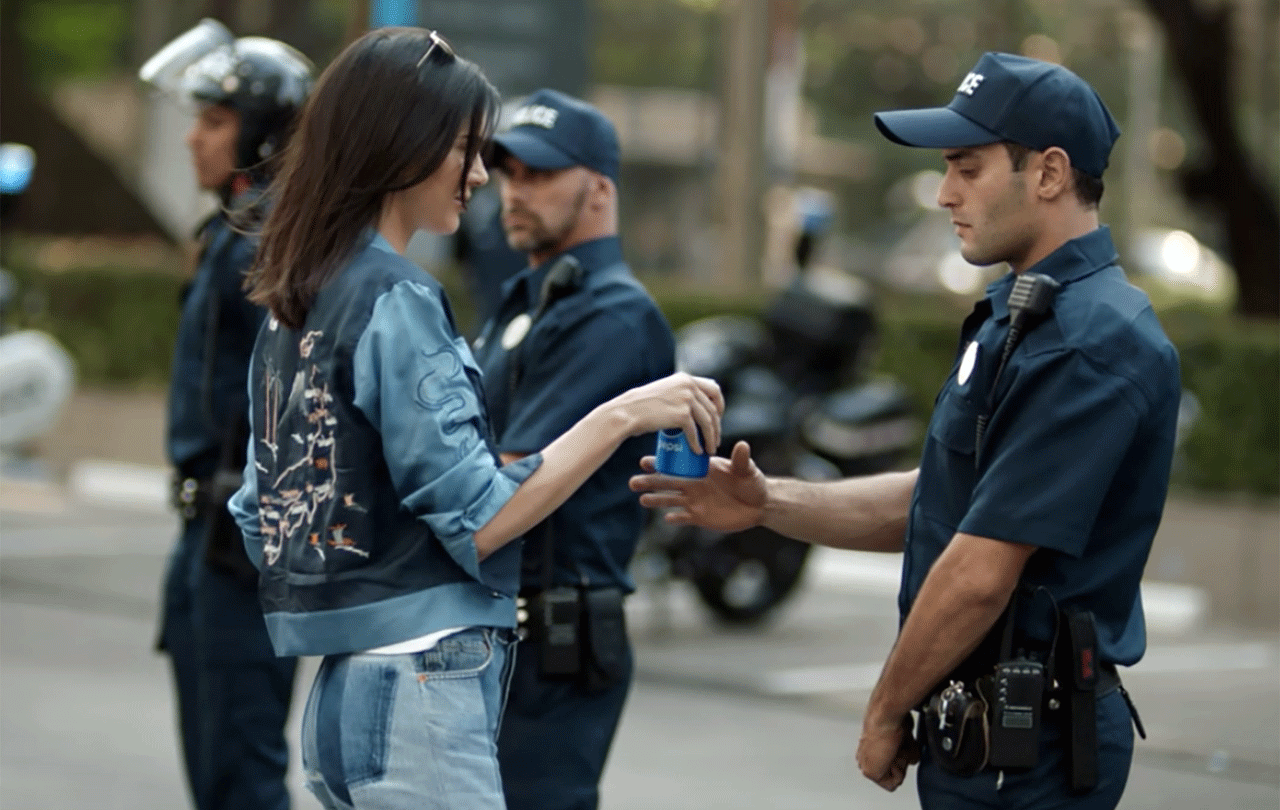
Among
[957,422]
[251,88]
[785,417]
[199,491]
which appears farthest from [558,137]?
[785,417]

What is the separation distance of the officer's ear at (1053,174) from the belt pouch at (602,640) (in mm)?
1379

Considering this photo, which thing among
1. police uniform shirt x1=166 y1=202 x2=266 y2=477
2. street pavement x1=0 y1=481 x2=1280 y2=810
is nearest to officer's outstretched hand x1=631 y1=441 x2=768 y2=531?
police uniform shirt x1=166 y1=202 x2=266 y2=477

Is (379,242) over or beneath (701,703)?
over

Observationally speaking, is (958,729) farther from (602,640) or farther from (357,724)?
(602,640)

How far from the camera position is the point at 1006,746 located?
3.29 m

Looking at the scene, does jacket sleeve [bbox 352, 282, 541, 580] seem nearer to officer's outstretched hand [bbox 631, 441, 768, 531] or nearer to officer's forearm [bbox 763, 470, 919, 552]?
officer's outstretched hand [bbox 631, 441, 768, 531]

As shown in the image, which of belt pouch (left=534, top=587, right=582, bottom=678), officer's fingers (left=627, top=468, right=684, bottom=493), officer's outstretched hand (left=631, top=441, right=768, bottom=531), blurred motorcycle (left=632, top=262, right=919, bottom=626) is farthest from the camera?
blurred motorcycle (left=632, top=262, right=919, bottom=626)

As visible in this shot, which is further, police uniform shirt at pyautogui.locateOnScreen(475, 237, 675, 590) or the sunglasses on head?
police uniform shirt at pyautogui.locateOnScreen(475, 237, 675, 590)

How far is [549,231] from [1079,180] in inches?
61.0

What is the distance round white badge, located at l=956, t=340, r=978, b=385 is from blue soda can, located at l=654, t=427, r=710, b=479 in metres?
0.44

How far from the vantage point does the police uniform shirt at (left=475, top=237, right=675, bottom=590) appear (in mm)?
4363

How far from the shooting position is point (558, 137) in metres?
4.77

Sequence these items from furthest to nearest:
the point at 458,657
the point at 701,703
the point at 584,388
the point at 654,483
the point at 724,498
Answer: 1. the point at 701,703
2. the point at 584,388
3. the point at 724,498
4. the point at 654,483
5. the point at 458,657

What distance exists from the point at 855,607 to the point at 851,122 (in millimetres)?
34763
